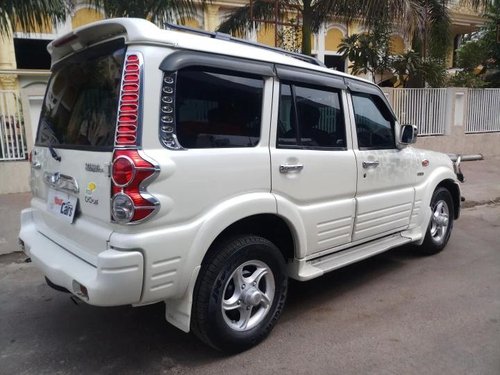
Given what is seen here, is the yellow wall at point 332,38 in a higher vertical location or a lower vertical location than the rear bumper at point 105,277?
higher

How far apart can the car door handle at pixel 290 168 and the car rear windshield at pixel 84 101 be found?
1.21 meters

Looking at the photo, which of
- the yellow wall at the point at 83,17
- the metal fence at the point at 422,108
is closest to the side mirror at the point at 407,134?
the metal fence at the point at 422,108

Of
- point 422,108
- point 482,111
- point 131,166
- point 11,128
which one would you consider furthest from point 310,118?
point 482,111

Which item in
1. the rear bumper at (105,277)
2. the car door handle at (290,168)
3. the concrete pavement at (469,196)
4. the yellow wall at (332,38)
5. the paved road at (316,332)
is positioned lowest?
the paved road at (316,332)

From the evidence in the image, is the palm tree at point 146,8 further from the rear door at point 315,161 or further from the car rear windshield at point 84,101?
the rear door at point 315,161

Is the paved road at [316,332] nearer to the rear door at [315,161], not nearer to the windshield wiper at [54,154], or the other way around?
the rear door at [315,161]

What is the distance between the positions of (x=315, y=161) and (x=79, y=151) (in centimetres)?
171

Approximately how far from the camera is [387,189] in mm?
4215

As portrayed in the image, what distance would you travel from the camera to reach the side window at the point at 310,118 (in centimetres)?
330

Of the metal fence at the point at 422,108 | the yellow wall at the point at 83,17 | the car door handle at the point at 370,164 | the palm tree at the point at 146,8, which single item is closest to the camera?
the car door handle at the point at 370,164

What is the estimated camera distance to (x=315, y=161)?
344cm

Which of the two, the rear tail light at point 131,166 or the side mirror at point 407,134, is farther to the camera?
the side mirror at point 407,134

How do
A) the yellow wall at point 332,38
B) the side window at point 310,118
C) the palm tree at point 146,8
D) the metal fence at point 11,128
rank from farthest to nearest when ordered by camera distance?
the yellow wall at point 332,38
the palm tree at point 146,8
the metal fence at point 11,128
the side window at point 310,118

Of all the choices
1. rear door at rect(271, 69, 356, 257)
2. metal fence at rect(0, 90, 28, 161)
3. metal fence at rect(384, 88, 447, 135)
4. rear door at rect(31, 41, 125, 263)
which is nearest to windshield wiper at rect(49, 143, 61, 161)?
rear door at rect(31, 41, 125, 263)
